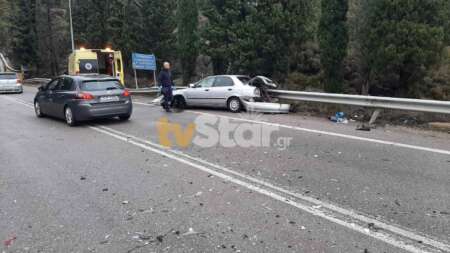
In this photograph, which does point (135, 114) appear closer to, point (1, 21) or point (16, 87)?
point (16, 87)

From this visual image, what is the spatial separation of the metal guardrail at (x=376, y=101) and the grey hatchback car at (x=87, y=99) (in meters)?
5.57

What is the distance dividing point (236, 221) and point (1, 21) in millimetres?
47654

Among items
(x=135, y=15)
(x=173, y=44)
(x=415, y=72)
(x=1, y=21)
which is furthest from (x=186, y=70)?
(x=1, y=21)

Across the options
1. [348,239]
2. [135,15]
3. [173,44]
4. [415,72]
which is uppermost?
[135,15]

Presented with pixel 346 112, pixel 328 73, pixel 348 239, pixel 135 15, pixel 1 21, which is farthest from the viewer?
pixel 1 21

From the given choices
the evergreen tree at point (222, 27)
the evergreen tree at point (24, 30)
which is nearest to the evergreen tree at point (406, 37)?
the evergreen tree at point (222, 27)

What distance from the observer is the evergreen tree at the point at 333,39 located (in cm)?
1569

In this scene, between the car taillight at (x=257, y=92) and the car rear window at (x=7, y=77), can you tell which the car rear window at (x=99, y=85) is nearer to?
the car taillight at (x=257, y=92)

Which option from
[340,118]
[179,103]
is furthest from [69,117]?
[340,118]

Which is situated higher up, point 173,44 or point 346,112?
point 173,44

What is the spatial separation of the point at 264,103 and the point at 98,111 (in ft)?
18.2

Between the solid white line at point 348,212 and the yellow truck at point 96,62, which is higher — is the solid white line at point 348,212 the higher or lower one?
the lower one

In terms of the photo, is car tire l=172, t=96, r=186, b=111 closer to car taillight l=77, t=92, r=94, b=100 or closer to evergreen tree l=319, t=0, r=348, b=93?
car taillight l=77, t=92, r=94, b=100

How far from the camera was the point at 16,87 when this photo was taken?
26.6m
